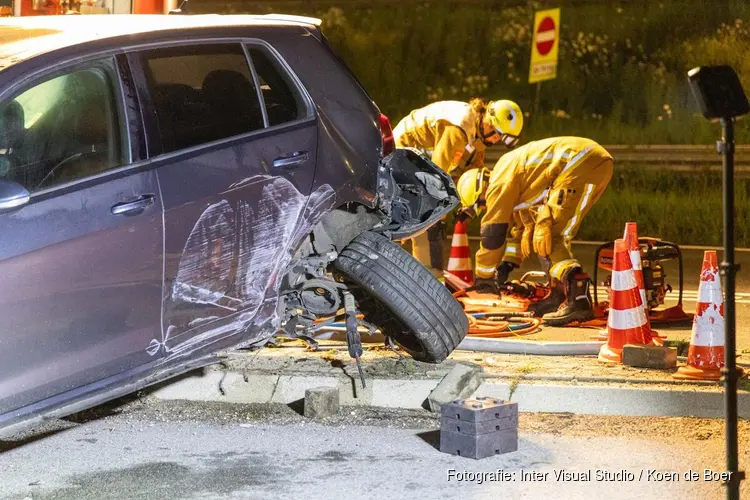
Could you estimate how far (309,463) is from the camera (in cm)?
603

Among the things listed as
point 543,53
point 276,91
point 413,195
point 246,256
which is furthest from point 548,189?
point 543,53

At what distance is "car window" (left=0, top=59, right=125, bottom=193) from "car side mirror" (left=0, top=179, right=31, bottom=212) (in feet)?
0.47

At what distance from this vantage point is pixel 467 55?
24062mm

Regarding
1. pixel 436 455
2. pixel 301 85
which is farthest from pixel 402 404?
pixel 301 85

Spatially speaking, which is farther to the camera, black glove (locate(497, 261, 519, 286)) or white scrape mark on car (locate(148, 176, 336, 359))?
A: black glove (locate(497, 261, 519, 286))

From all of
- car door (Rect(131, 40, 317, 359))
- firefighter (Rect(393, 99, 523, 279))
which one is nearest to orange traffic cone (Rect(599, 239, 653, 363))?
car door (Rect(131, 40, 317, 359))

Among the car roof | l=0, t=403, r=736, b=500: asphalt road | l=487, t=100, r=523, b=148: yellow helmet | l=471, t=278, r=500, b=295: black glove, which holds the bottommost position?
l=471, t=278, r=500, b=295: black glove

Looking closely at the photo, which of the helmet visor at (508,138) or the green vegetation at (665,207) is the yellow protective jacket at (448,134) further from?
the green vegetation at (665,207)

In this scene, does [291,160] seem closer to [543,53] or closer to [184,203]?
[184,203]

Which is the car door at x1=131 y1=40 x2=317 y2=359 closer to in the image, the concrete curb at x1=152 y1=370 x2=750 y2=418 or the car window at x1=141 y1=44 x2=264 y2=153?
the car window at x1=141 y1=44 x2=264 y2=153

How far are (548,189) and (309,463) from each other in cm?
472

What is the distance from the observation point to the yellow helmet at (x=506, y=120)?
11.1 meters

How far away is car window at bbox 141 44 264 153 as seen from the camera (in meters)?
5.77

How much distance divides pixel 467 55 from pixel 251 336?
18511 mm
